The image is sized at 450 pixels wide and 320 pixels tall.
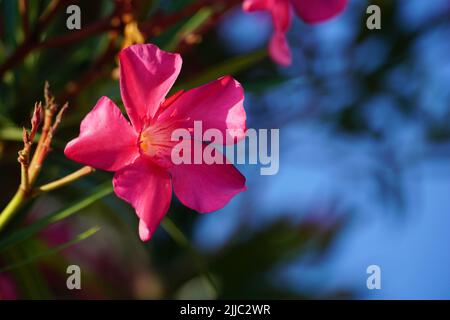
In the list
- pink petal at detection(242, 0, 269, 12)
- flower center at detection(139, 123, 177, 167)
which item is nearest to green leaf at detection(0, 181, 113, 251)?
flower center at detection(139, 123, 177, 167)

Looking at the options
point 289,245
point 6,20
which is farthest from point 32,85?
point 289,245

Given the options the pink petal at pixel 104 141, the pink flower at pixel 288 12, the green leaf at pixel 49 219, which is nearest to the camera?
the pink petal at pixel 104 141

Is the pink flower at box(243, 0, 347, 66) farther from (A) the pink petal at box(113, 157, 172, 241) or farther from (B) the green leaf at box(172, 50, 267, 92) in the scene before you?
(A) the pink petal at box(113, 157, 172, 241)

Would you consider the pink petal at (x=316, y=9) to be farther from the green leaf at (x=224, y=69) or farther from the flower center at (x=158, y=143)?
the flower center at (x=158, y=143)

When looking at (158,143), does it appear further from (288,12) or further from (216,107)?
(288,12)

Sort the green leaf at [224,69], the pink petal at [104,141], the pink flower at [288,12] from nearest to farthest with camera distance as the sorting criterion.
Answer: the pink petal at [104,141] < the pink flower at [288,12] < the green leaf at [224,69]

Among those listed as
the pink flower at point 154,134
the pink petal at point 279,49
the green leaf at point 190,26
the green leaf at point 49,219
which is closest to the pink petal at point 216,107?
the pink flower at point 154,134
